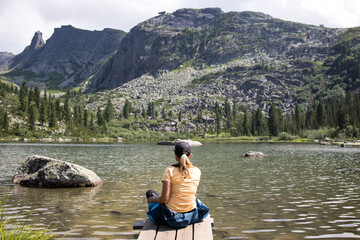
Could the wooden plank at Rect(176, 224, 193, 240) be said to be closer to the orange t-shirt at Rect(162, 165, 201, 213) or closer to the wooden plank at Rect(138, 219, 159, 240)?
the orange t-shirt at Rect(162, 165, 201, 213)

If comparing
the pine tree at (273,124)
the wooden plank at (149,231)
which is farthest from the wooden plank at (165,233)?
the pine tree at (273,124)

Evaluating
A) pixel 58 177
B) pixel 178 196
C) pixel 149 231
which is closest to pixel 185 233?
pixel 149 231

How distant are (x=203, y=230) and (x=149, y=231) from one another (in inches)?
67.1

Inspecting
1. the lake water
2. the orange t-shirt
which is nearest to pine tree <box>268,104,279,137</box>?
the lake water

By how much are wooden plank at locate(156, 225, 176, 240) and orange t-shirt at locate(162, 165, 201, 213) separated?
65 cm

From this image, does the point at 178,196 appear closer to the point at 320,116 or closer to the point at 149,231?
the point at 149,231

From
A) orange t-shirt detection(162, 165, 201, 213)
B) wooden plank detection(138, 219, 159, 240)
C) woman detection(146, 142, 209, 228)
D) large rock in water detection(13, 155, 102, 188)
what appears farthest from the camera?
large rock in water detection(13, 155, 102, 188)

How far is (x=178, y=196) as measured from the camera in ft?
33.0

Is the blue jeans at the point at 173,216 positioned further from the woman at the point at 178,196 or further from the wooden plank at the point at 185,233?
the wooden plank at the point at 185,233

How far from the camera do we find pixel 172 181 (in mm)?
9969

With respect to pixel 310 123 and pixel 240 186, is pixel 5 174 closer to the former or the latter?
pixel 240 186

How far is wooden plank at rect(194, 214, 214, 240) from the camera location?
865 centimetres

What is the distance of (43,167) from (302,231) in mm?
20422

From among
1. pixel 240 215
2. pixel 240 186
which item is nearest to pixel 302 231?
pixel 240 215
